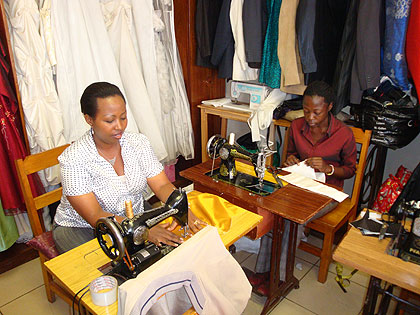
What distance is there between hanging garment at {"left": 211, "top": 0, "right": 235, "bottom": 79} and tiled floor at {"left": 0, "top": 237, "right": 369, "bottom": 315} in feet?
5.84

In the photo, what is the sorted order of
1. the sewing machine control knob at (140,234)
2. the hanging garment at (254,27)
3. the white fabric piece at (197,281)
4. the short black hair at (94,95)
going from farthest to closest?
the hanging garment at (254,27)
the short black hair at (94,95)
the sewing machine control knob at (140,234)
the white fabric piece at (197,281)

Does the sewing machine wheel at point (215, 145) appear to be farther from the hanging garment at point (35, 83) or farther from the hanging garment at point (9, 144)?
the hanging garment at point (9, 144)

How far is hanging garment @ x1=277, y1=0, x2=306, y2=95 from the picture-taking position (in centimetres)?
269

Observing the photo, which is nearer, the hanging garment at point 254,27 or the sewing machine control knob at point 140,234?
the sewing machine control knob at point 140,234

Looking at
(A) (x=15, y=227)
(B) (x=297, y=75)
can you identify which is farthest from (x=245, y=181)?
(A) (x=15, y=227)

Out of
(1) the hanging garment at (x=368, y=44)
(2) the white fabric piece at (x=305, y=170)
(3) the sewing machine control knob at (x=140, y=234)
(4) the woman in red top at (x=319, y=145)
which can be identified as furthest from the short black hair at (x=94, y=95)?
(1) the hanging garment at (x=368, y=44)

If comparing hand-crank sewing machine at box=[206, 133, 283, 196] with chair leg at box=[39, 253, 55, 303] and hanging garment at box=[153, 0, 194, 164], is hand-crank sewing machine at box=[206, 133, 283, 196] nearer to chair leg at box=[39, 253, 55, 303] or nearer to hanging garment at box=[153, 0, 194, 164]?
chair leg at box=[39, 253, 55, 303]

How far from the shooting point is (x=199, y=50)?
10.7 ft

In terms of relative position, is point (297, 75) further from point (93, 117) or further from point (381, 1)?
point (93, 117)

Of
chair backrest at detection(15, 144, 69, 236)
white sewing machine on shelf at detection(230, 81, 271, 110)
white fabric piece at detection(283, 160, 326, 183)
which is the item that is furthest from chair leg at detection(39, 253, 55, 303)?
white sewing machine on shelf at detection(230, 81, 271, 110)

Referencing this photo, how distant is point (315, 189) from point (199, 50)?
1955 mm

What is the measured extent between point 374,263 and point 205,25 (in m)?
2.56

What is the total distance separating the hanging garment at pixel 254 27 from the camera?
289 centimetres

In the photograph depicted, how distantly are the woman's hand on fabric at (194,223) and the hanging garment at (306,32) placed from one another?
1.69 meters
